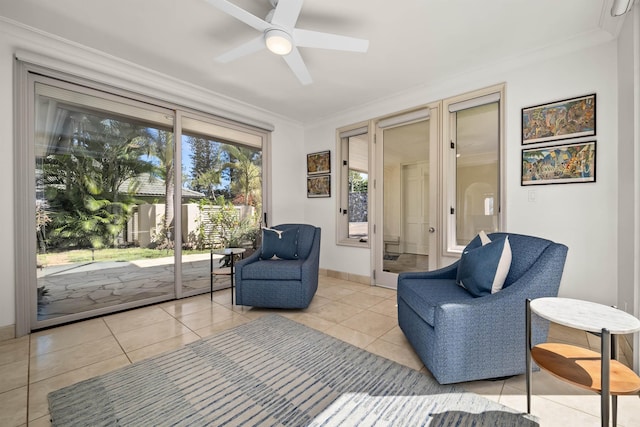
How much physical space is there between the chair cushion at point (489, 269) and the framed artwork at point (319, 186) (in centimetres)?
282

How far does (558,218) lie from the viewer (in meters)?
2.54

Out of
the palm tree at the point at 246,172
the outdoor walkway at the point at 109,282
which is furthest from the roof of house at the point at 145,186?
the palm tree at the point at 246,172

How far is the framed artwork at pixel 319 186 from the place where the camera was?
448 centimetres

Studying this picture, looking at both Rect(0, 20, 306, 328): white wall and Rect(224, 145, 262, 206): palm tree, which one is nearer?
Rect(0, 20, 306, 328): white wall

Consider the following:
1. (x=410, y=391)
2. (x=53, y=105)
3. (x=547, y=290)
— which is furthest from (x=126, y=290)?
(x=547, y=290)

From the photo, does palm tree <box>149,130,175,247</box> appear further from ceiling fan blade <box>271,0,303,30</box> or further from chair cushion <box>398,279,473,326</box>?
chair cushion <box>398,279,473,326</box>

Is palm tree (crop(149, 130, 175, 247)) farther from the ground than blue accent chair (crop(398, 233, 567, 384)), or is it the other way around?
palm tree (crop(149, 130, 175, 247))

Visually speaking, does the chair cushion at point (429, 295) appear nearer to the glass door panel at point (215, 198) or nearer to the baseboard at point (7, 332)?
the glass door panel at point (215, 198)

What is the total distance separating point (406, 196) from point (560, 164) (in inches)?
64.4

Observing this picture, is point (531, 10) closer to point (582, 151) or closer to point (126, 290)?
point (582, 151)

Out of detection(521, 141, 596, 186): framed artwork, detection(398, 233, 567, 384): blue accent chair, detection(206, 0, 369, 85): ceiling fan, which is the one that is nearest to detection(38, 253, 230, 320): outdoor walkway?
detection(206, 0, 369, 85): ceiling fan

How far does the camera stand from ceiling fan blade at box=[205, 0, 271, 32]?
168 centimetres

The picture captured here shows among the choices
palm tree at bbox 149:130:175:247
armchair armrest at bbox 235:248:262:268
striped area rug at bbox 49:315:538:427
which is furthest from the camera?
palm tree at bbox 149:130:175:247

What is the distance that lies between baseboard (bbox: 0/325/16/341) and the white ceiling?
2579mm
